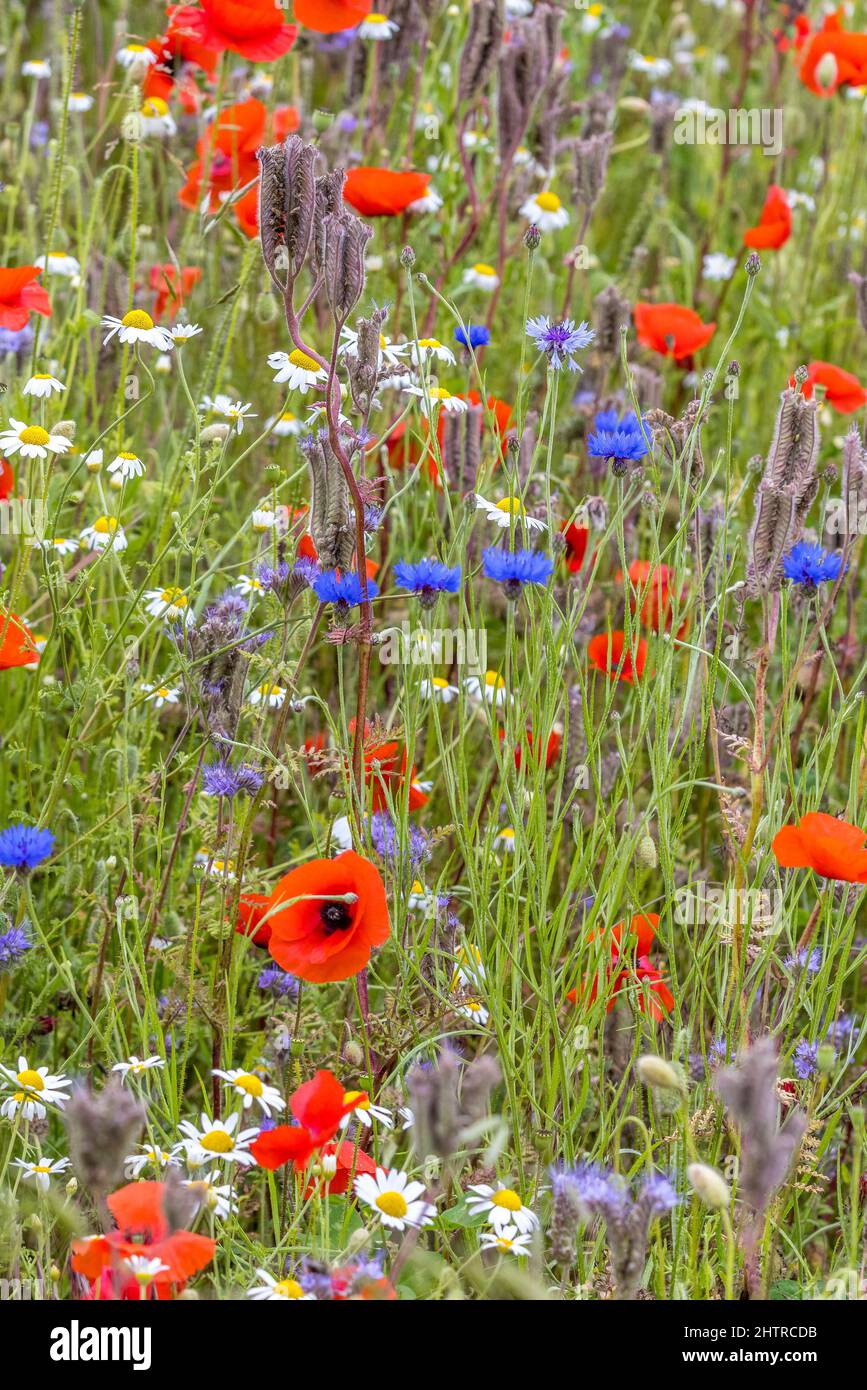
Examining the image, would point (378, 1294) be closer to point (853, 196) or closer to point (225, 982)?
point (225, 982)

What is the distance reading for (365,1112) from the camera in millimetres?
1586

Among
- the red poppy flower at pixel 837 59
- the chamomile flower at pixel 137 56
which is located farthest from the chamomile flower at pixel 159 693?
the red poppy flower at pixel 837 59

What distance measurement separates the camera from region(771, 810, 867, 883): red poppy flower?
1555mm

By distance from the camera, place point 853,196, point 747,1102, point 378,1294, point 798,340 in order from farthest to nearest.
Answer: point 853,196
point 798,340
point 378,1294
point 747,1102

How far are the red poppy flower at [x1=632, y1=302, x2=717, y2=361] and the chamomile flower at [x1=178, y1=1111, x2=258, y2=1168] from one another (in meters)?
1.71

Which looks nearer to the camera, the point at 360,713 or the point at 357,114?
the point at 360,713

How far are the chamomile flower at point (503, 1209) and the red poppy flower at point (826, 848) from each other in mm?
424

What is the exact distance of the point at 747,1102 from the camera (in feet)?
3.52

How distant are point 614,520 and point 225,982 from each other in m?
0.66

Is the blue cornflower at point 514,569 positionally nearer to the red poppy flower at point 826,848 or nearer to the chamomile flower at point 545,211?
the red poppy flower at point 826,848

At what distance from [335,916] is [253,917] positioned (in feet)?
0.87

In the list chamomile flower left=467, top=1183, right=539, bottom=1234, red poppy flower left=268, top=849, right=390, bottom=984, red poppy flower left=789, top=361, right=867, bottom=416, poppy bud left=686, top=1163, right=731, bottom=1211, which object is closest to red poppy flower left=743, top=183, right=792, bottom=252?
red poppy flower left=789, top=361, right=867, bottom=416

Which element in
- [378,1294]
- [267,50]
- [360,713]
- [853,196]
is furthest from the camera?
[853,196]
